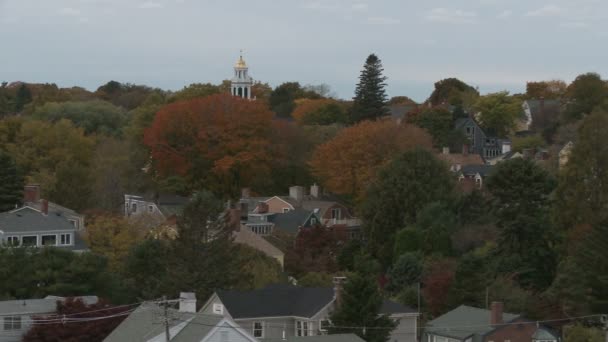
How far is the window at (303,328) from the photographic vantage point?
53.6 metres

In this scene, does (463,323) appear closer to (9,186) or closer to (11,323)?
(11,323)

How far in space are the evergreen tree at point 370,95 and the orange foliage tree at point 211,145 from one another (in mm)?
22613

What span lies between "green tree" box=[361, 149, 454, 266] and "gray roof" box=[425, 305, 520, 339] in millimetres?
19508

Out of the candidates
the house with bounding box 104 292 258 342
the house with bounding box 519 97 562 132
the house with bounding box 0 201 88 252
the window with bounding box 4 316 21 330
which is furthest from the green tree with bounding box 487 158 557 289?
the house with bounding box 519 97 562 132

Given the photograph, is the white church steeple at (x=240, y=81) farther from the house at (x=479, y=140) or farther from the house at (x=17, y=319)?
the house at (x=17, y=319)

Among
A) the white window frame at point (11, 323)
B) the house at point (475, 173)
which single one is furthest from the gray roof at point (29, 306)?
the house at point (475, 173)

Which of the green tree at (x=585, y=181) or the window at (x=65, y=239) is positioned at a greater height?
the green tree at (x=585, y=181)

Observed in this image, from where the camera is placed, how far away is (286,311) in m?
54.1

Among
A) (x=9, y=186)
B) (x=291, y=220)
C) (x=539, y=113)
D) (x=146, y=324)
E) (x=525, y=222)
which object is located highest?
(x=539, y=113)

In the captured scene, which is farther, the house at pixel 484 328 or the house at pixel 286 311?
the house at pixel 484 328

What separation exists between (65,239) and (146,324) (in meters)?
26.7

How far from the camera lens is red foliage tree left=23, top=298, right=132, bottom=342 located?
5012 centimetres

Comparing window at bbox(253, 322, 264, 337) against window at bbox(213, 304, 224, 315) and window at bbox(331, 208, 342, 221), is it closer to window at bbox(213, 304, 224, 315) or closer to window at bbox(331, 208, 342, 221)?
window at bbox(213, 304, 224, 315)

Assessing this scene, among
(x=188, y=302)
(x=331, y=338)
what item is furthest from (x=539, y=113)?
(x=331, y=338)
